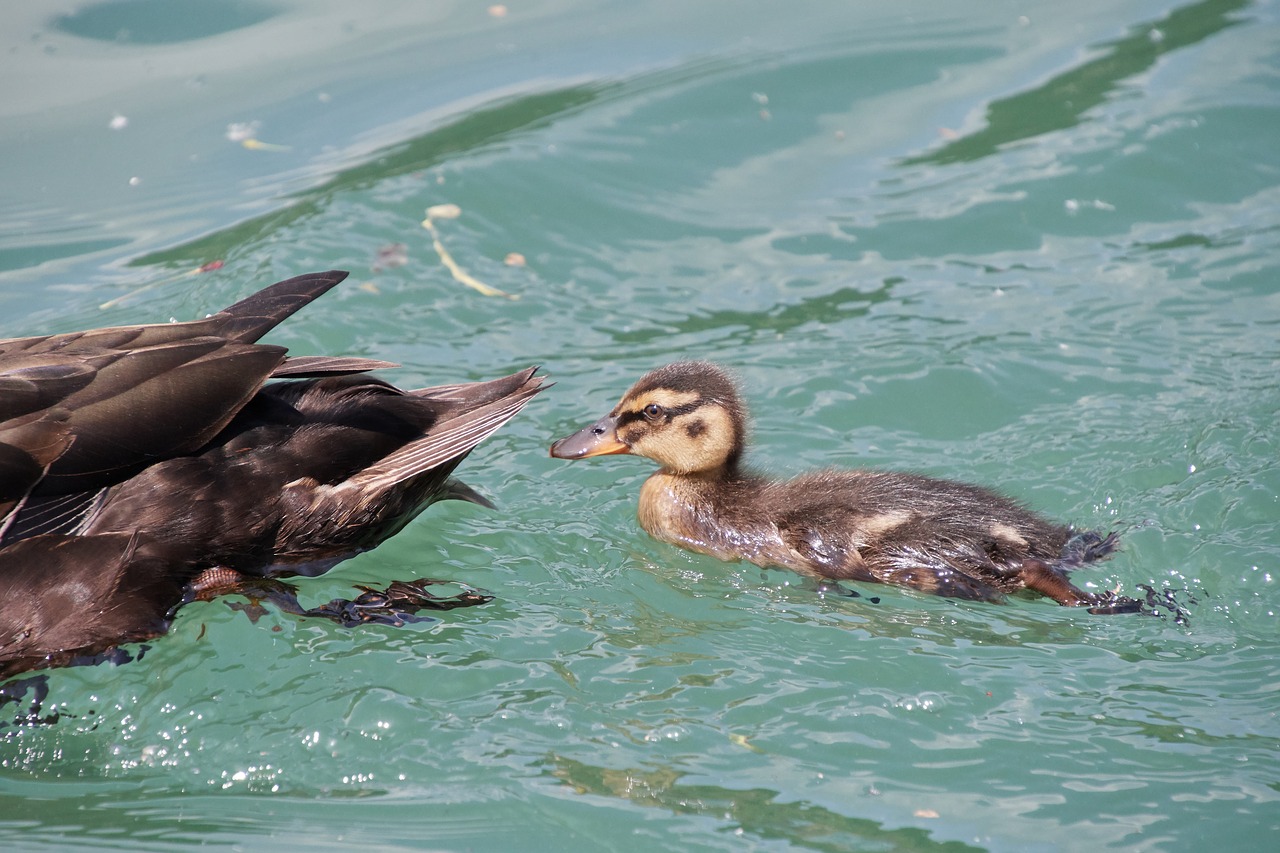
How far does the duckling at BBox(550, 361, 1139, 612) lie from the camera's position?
4.50 metres

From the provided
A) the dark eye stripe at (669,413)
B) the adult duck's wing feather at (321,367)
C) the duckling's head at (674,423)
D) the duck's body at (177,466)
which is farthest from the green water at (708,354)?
the adult duck's wing feather at (321,367)

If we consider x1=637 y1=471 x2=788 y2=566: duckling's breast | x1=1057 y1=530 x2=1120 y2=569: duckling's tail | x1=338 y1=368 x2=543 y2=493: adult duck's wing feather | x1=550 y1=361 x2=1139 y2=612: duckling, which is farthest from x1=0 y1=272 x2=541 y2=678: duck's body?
x1=1057 y1=530 x2=1120 y2=569: duckling's tail

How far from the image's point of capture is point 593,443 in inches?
199

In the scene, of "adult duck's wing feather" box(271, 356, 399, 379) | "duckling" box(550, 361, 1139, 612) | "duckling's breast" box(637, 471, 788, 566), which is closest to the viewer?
"adult duck's wing feather" box(271, 356, 399, 379)

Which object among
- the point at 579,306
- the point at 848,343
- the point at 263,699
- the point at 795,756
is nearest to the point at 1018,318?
the point at 848,343

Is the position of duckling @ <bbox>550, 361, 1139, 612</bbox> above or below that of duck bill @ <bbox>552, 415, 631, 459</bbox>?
below

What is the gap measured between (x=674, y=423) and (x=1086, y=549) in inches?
62.9

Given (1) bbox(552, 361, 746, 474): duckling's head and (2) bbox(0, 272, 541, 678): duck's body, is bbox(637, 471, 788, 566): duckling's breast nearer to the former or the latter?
(1) bbox(552, 361, 746, 474): duckling's head

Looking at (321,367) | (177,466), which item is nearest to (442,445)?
(321,367)

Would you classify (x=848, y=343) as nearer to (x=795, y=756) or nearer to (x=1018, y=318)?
(x=1018, y=318)

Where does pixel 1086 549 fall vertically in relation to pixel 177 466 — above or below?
below

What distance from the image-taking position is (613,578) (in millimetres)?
4605

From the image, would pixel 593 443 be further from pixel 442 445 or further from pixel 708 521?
pixel 442 445

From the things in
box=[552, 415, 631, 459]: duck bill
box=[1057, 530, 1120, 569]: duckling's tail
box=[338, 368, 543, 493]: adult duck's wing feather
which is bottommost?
box=[1057, 530, 1120, 569]: duckling's tail
